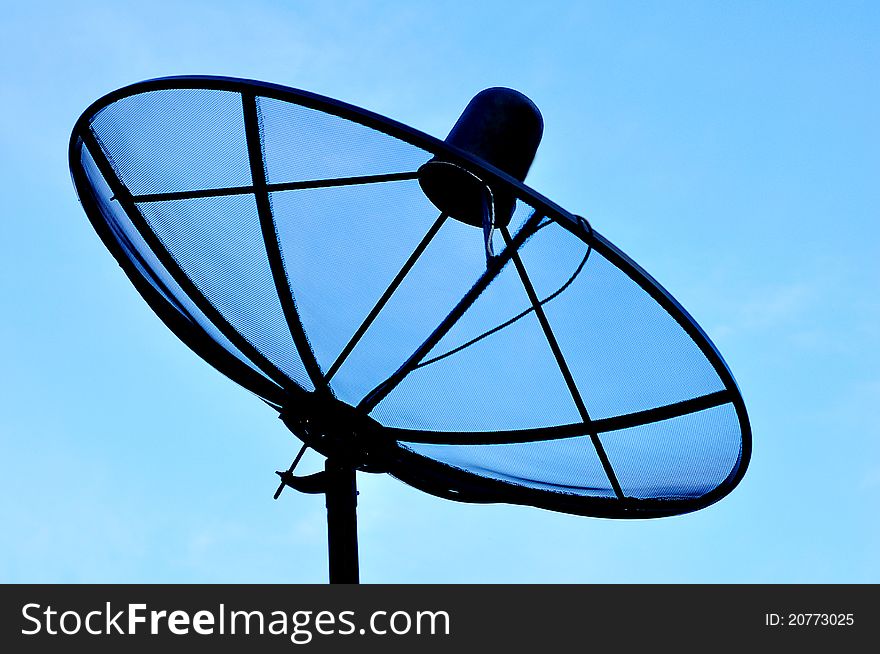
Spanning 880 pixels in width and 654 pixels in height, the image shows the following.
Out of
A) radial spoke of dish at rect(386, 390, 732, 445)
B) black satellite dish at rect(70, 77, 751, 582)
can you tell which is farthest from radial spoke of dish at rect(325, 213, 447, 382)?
radial spoke of dish at rect(386, 390, 732, 445)

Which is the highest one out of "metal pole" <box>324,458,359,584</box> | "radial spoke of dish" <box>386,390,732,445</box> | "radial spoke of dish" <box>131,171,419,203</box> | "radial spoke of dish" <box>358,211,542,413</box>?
"radial spoke of dish" <box>131,171,419,203</box>

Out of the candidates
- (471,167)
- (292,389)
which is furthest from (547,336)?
(471,167)

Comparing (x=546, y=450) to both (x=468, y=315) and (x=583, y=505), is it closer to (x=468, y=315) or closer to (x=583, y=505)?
(x=583, y=505)

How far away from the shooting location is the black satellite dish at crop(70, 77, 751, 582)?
6098mm

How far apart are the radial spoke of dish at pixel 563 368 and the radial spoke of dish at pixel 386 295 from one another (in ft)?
1.76

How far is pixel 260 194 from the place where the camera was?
6469 mm

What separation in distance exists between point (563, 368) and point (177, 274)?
2541 mm

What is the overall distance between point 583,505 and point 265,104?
3.45 meters

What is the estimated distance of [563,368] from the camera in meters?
7.27

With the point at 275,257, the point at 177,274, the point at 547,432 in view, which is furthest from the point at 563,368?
the point at 177,274

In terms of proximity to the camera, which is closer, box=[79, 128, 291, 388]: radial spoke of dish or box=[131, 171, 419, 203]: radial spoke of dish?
box=[131, 171, 419, 203]: radial spoke of dish

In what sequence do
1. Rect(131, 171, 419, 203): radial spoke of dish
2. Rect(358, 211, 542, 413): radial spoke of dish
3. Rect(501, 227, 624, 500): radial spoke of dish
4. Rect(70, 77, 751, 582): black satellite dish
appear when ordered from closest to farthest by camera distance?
Rect(70, 77, 751, 582): black satellite dish < Rect(131, 171, 419, 203): radial spoke of dish < Rect(358, 211, 542, 413): radial spoke of dish < Rect(501, 227, 624, 500): radial spoke of dish

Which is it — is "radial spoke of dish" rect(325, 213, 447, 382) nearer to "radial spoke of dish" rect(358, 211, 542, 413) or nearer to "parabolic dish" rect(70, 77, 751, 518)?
"parabolic dish" rect(70, 77, 751, 518)

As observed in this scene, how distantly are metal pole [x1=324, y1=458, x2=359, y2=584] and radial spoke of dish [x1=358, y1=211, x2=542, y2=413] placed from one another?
19.3 inches
